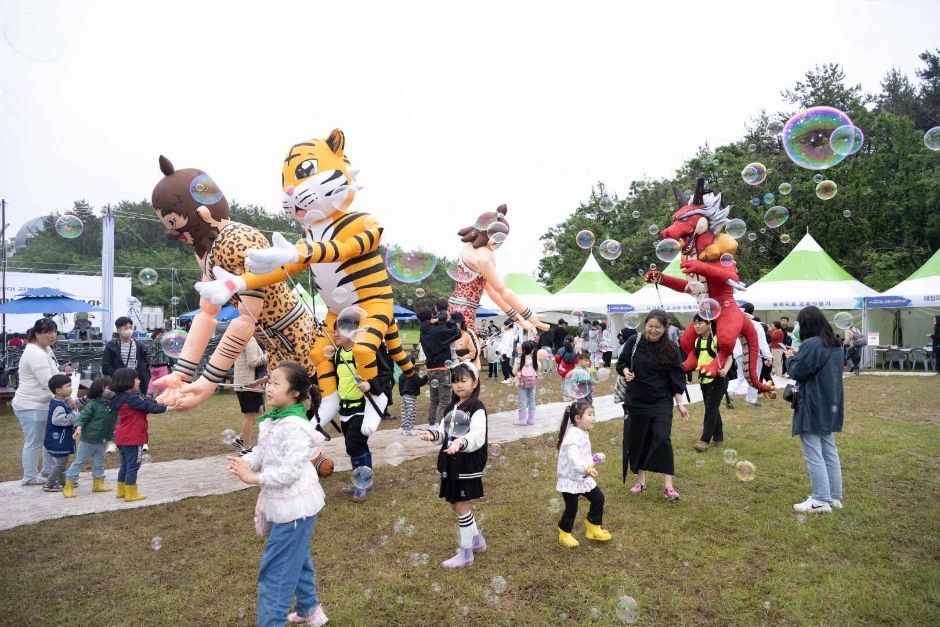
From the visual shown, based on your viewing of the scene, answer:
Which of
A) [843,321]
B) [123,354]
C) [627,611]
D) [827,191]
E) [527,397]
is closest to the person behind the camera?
[627,611]

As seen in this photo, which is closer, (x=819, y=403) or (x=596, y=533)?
(x=596, y=533)

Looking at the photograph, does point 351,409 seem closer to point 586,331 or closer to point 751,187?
point 586,331

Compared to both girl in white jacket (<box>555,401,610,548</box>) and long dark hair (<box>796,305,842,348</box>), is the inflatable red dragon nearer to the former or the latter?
long dark hair (<box>796,305,842,348</box>)

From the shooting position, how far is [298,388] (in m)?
3.06

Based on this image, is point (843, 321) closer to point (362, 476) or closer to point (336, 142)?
point (362, 476)

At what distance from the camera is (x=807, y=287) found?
1708cm

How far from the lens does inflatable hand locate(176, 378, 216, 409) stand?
191 inches

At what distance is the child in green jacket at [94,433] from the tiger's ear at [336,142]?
3252 millimetres

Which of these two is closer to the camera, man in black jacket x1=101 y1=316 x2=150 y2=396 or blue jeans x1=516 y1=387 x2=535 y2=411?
man in black jacket x1=101 y1=316 x2=150 y2=396

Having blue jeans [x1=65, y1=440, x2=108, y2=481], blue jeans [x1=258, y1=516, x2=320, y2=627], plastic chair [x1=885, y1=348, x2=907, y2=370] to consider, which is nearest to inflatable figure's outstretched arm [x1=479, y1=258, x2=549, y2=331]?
blue jeans [x1=65, y1=440, x2=108, y2=481]

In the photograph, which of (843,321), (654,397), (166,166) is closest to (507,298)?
(654,397)

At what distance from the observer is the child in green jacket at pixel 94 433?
220 inches

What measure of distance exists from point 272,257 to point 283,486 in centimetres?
203

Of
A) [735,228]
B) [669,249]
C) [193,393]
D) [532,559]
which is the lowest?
[532,559]
